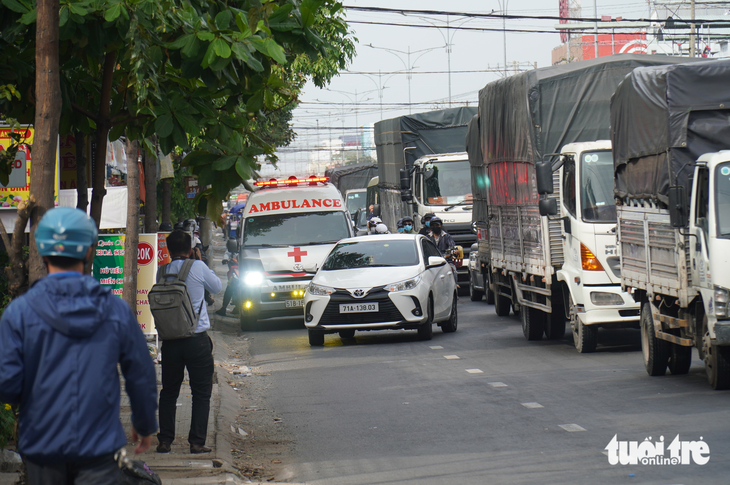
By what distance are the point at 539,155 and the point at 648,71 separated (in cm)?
350

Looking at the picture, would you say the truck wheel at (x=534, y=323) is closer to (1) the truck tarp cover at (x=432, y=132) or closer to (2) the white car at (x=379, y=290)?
(2) the white car at (x=379, y=290)

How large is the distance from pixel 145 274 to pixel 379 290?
3.41 meters

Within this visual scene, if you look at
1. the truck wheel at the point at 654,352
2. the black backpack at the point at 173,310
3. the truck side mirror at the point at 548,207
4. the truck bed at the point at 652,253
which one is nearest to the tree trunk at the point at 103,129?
the black backpack at the point at 173,310

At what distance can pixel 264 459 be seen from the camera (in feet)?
25.6

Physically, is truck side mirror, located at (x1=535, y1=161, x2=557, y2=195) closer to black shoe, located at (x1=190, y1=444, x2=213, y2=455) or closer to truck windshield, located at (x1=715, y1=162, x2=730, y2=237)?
truck windshield, located at (x1=715, y1=162, x2=730, y2=237)

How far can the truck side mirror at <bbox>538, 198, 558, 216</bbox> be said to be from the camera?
1257cm

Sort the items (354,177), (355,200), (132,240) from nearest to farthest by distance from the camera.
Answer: (132,240) < (355,200) < (354,177)

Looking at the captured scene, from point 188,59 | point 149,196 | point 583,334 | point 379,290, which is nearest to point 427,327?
point 379,290

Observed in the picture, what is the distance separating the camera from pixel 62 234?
3.66 m

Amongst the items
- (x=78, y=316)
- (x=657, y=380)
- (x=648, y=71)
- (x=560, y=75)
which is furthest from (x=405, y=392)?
(x=78, y=316)

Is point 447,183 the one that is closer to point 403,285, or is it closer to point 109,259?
point 403,285

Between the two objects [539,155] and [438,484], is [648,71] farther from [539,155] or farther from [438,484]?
[438,484]

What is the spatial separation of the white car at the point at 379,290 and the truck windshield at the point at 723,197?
5912mm

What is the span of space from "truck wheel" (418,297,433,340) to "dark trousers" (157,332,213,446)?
731cm
